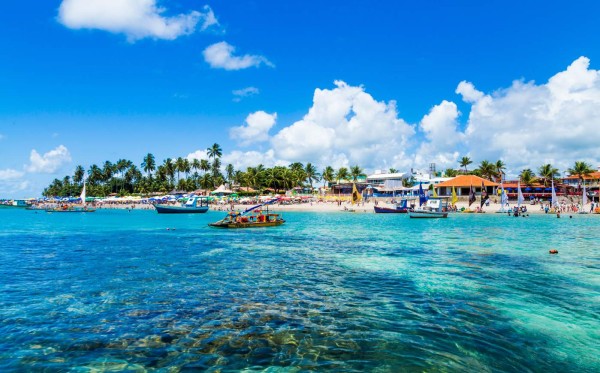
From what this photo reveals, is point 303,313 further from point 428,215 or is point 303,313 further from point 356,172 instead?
point 356,172

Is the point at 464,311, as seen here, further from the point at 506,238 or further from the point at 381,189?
the point at 381,189

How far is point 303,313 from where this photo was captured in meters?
12.8

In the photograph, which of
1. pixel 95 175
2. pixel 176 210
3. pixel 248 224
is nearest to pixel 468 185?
pixel 248 224

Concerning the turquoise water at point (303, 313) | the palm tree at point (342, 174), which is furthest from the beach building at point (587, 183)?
the turquoise water at point (303, 313)

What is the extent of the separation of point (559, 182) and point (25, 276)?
12461cm

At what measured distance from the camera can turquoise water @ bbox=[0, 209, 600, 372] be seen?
365 inches

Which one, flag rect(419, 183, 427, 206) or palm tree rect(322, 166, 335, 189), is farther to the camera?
palm tree rect(322, 166, 335, 189)

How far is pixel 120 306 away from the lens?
45.3 feet

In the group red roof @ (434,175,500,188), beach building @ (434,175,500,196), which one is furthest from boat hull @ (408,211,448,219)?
red roof @ (434,175,500,188)

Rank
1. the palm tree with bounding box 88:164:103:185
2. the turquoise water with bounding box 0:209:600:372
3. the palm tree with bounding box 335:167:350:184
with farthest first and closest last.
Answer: the palm tree with bounding box 88:164:103:185 < the palm tree with bounding box 335:167:350:184 < the turquoise water with bounding box 0:209:600:372

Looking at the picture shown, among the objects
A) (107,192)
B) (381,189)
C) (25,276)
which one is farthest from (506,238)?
(107,192)

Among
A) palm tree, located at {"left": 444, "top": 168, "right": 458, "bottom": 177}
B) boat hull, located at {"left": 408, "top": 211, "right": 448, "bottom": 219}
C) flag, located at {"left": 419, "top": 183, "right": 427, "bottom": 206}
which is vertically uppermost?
palm tree, located at {"left": 444, "top": 168, "right": 458, "bottom": 177}

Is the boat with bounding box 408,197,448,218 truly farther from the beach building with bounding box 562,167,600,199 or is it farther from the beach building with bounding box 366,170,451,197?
the beach building with bounding box 562,167,600,199

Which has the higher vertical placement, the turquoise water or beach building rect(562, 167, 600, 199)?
beach building rect(562, 167, 600, 199)
